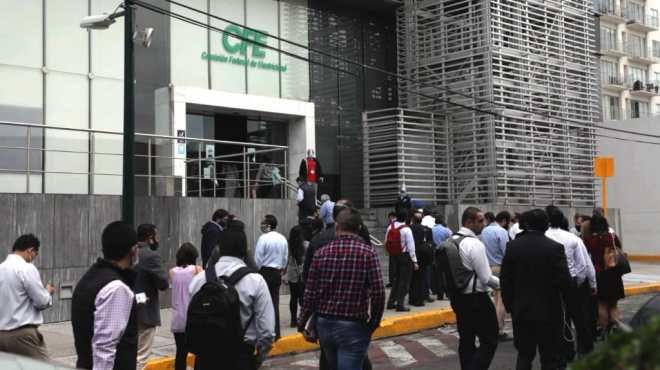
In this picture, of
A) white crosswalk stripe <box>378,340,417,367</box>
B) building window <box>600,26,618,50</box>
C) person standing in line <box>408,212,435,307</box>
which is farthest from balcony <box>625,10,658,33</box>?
white crosswalk stripe <box>378,340,417,367</box>

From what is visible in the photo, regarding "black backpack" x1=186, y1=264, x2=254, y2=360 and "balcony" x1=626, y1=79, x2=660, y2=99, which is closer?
"black backpack" x1=186, y1=264, x2=254, y2=360

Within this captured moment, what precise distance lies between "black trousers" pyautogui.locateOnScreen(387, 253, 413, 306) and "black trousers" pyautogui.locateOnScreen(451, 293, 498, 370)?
6099 mm

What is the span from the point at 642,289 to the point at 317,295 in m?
15.7

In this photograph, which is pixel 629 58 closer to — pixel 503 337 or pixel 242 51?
pixel 242 51

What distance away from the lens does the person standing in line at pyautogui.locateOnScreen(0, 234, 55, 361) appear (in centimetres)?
664

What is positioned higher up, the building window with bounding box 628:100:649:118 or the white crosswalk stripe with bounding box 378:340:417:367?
the building window with bounding box 628:100:649:118

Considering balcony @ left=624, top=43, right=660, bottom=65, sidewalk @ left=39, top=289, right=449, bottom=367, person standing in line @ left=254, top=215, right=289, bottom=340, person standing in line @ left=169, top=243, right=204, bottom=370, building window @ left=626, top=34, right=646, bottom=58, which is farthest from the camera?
building window @ left=626, top=34, right=646, bottom=58

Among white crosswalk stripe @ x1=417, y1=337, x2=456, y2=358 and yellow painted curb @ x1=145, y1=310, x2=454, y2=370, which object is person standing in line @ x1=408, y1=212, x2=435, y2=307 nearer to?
yellow painted curb @ x1=145, y1=310, x2=454, y2=370

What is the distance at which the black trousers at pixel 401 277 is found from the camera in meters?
13.3

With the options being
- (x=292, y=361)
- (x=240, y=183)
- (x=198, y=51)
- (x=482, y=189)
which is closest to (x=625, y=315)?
(x=292, y=361)

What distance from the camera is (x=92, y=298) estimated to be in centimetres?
447

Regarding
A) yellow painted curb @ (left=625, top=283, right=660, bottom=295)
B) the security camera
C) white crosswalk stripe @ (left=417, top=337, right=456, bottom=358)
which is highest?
the security camera

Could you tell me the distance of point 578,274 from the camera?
27.6 feet

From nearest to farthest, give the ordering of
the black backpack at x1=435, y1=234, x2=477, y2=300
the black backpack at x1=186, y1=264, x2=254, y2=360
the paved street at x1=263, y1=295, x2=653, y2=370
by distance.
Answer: the black backpack at x1=186, y1=264, x2=254, y2=360, the black backpack at x1=435, y1=234, x2=477, y2=300, the paved street at x1=263, y1=295, x2=653, y2=370
